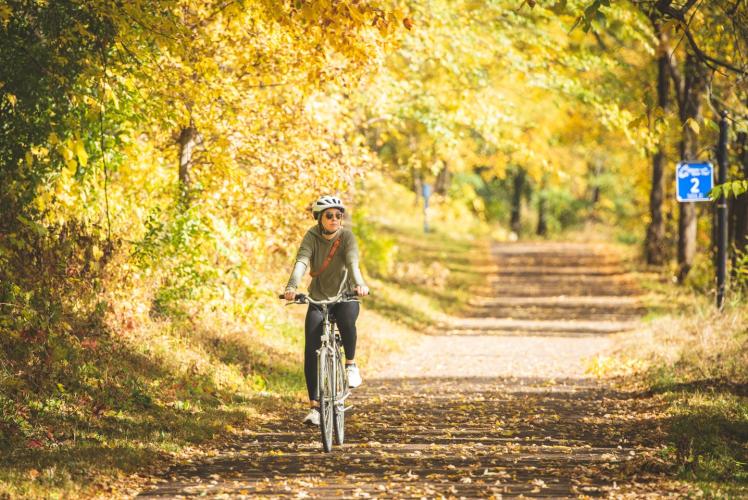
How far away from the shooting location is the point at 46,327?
984 cm

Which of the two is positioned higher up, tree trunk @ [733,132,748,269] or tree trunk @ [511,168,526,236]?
tree trunk @ [511,168,526,236]

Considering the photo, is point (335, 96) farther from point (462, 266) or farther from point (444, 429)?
point (462, 266)

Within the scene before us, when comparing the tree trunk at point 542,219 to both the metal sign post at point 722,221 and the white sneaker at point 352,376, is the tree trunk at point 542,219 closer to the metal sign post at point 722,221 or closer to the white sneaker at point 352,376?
the metal sign post at point 722,221

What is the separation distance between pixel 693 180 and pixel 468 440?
954 centimetres

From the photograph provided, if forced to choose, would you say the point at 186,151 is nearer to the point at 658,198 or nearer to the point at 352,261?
the point at 352,261

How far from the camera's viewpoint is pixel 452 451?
8.98m

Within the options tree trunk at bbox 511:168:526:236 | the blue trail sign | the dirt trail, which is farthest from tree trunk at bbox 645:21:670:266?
tree trunk at bbox 511:168:526:236

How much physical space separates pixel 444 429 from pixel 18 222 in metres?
4.80

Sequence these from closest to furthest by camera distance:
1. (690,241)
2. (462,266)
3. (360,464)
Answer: (360,464) → (690,241) → (462,266)

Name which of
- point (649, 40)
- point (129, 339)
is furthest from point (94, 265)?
point (649, 40)

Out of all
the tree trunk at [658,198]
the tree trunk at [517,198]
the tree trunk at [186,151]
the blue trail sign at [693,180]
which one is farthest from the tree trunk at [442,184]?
the tree trunk at [186,151]

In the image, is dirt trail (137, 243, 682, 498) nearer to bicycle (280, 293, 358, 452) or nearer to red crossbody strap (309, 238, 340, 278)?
bicycle (280, 293, 358, 452)

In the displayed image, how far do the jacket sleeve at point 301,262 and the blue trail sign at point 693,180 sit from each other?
982 centimetres

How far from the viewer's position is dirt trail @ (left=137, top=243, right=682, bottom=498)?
24.5 ft
